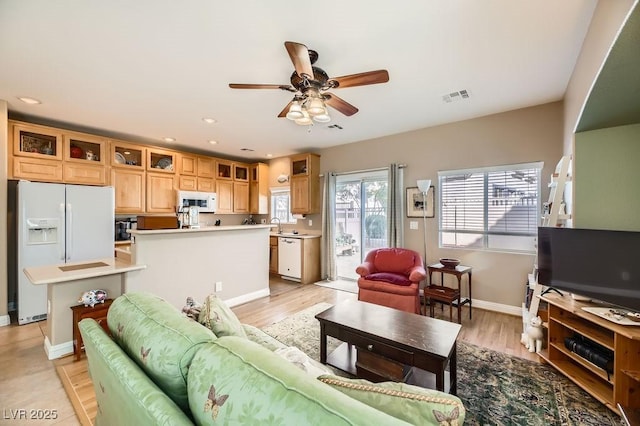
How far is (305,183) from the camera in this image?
Answer: 18.3 feet

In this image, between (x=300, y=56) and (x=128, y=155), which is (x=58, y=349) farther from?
(x=300, y=56)

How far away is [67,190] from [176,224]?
1.62m

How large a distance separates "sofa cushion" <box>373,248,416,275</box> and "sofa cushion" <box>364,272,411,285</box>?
0.38 ft

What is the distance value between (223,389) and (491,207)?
161 inches

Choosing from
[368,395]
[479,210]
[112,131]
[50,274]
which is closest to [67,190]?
[112,131]

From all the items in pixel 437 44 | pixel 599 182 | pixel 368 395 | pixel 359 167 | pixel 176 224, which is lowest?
pixel 368 395

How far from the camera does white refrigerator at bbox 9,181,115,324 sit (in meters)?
3.38

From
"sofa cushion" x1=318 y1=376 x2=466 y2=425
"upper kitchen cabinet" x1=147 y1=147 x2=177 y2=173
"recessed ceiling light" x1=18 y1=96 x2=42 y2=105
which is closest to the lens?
"sofa cushion" x1=318 y1=376 x2=466 y2=425

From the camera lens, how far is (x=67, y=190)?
3666 millimetres

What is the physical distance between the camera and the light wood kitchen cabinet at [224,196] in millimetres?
5930

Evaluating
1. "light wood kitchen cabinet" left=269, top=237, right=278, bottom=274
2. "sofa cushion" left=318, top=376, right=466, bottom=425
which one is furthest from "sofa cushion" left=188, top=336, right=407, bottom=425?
"light wood kitchen cabinet" left=269, top=237, right=278, bottom=274

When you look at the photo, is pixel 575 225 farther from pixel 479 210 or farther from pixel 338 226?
pixel 338 226

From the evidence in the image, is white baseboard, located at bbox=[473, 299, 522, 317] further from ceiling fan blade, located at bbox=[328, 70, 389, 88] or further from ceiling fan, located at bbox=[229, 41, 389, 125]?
ceiling fan blade, located at bbox=[328, 70, 389, 88]

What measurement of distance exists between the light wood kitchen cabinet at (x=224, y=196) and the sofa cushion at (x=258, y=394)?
542 cm
